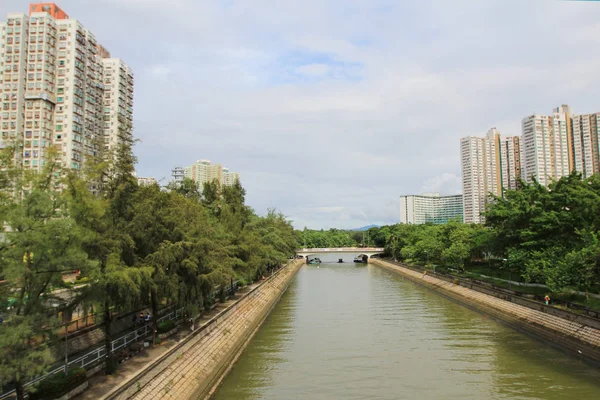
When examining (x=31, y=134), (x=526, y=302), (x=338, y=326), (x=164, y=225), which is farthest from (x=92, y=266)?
(x=31, y=134)

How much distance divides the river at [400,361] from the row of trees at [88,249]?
7542mm

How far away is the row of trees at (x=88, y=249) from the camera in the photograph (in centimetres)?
1396

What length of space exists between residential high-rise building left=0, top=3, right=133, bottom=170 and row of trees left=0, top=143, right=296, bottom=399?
5412 centimetres

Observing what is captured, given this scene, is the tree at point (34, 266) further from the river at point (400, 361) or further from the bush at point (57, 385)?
the river at point (400, 361)

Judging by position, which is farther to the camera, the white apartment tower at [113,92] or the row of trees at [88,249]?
the white apartment tower at [113,92]

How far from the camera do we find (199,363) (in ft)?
83.4

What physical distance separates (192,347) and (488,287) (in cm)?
3713

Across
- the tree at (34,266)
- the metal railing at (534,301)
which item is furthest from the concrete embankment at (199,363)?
the metal railing at (534,301)

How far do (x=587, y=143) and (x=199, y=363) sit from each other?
484 feet

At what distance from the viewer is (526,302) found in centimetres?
3919

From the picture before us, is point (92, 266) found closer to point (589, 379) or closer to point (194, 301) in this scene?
point (194, 301)

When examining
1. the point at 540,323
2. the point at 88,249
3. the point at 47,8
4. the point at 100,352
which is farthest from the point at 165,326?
the point at 47,8

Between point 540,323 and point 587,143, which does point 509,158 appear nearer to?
point 587,143

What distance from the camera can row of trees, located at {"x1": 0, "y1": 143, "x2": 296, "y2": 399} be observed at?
550 inches
